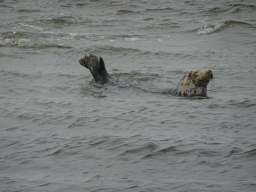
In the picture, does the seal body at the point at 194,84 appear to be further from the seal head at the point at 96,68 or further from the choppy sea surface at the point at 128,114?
the seal head at the point at 96,68

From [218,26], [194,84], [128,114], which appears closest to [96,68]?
[194,84]

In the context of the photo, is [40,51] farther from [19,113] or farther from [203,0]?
[203,0]

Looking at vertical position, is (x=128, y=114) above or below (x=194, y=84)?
below

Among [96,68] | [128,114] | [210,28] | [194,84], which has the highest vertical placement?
[210,28]

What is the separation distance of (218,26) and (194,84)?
882cm

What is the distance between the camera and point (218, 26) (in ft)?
47.1

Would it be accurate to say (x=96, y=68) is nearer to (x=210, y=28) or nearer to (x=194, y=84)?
(x=194, y=84)

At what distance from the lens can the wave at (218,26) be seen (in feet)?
45.3

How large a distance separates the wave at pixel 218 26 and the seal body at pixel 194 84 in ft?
25.1

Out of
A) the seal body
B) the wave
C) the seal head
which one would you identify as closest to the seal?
the seal body

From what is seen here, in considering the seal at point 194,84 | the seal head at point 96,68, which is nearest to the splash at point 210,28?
the seal head at point 96,68

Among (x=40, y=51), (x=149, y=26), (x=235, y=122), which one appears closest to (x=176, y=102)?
(x=235, y=122)

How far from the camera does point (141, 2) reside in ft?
67.3

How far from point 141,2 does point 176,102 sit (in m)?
15.6
